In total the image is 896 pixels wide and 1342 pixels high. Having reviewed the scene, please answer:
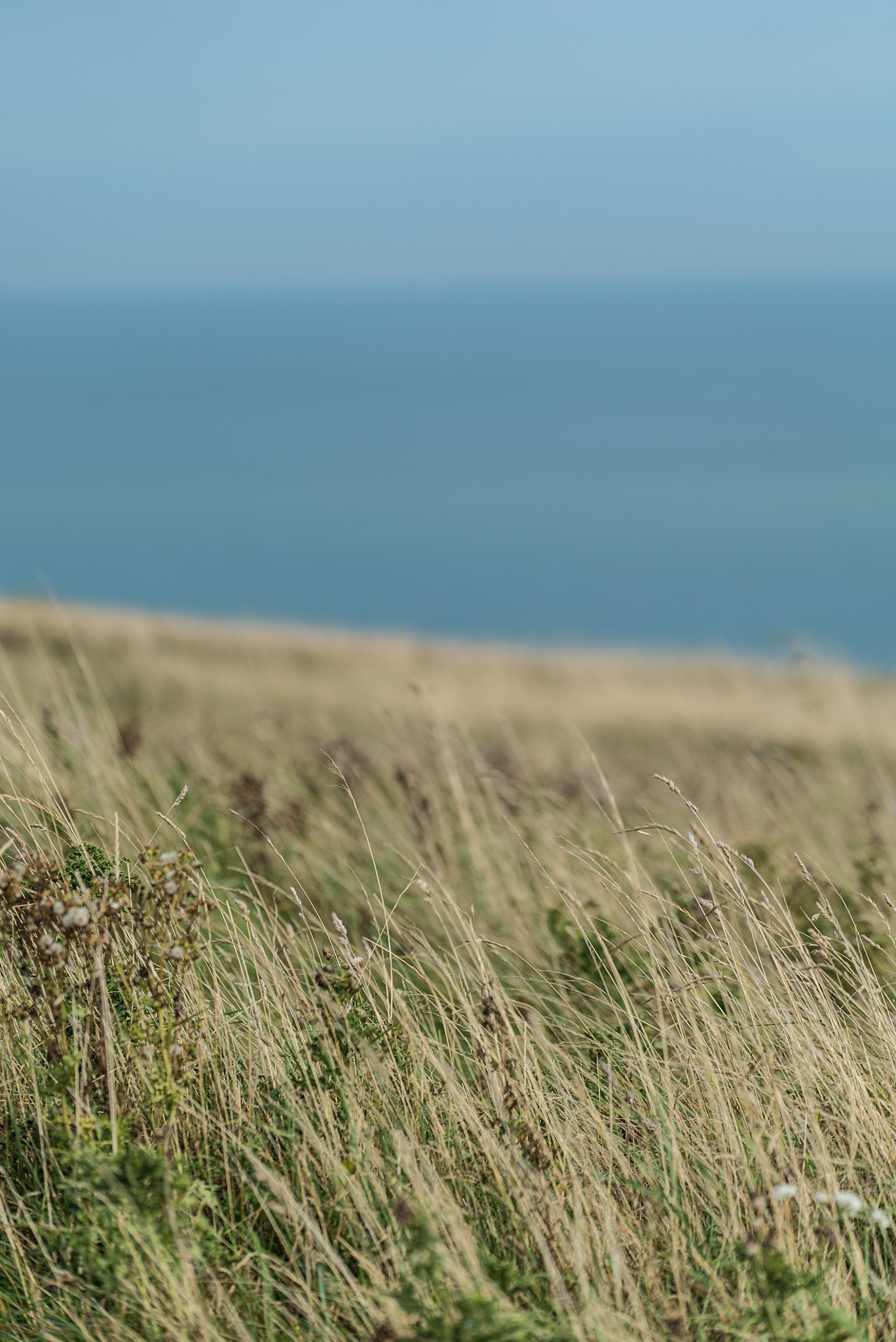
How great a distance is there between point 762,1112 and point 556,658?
17053 mm

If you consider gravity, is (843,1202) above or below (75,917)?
below

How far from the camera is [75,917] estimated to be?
1.97 meters

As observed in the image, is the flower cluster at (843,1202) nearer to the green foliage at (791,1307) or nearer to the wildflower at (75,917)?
the green foliage at (791,1307)

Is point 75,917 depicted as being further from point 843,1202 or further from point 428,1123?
point 843,1202

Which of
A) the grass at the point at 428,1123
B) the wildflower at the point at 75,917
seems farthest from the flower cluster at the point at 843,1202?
the wildflower at the point at 75,917

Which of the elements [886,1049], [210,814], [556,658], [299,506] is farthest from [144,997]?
[299,506]

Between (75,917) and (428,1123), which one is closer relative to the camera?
(75,917)

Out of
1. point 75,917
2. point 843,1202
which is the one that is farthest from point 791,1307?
point 75,917

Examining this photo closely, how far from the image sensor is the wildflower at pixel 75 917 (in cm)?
197

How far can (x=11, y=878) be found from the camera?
2.09 metres

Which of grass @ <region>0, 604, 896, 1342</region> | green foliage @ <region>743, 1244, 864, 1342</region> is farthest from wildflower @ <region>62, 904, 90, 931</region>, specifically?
green foliage @ <region>743, 1244, 864, 1342</region>

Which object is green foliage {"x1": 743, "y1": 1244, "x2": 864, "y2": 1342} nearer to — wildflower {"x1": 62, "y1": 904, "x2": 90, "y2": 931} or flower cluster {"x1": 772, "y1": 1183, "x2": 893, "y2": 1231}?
flower cluster {"x1": 772, "y1": 1183, "x2": 893, "y2": 1231}

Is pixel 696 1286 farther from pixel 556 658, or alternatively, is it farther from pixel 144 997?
pixel 556 658

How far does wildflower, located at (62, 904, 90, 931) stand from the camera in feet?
6.46
